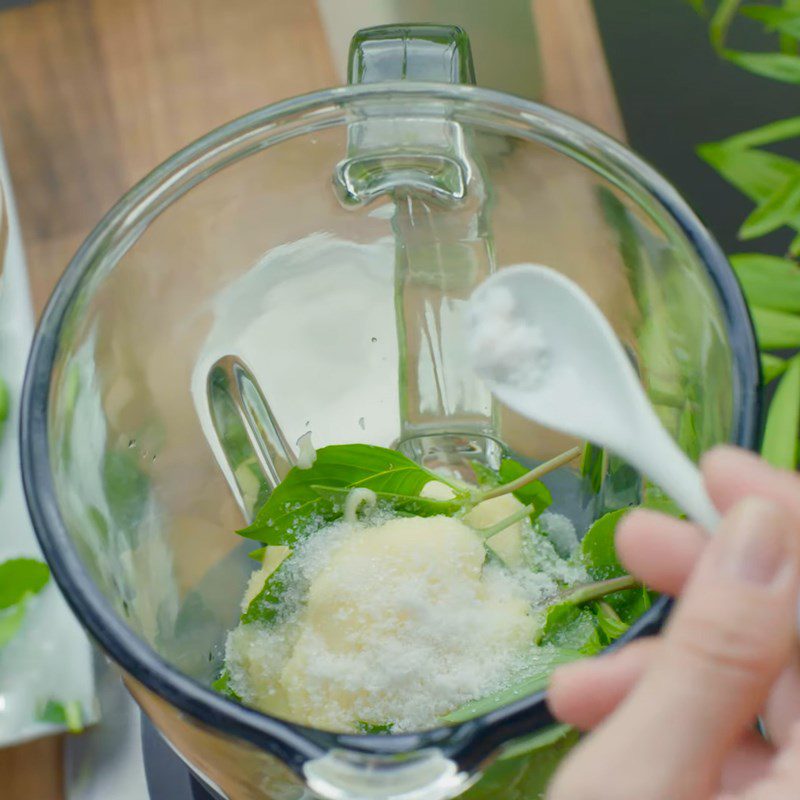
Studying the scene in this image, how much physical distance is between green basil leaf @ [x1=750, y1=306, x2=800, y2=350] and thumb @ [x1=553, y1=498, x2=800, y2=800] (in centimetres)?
26

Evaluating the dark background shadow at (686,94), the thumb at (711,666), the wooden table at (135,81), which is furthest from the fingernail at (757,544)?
the dark background shadow at (686,94)

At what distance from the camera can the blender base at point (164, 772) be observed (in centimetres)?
42

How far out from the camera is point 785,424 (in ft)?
1.47

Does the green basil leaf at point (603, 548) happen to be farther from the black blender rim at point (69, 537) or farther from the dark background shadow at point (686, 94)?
the dark background shadow at point (686, 94)

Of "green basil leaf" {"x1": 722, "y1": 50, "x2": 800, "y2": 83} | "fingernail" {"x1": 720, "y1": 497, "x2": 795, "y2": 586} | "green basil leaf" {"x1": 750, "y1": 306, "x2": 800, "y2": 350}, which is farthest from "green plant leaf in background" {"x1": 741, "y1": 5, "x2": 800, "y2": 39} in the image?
"fingernail" {"x1": 720, "y1": 497, "x2": 795, "y2": 586}

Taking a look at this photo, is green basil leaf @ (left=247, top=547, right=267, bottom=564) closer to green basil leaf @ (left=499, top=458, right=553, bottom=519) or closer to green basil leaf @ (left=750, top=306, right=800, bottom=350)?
green basil leaf @ (left=499, top=458, right=553, bottom=519)

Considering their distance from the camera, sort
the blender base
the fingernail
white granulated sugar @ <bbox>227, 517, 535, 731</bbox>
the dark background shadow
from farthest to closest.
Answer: the dark background shadow < the blender base < white granulated sugar @ <bbox>227, 517, 535, 731</bbox> < the fingernail

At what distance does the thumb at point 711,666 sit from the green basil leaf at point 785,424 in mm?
254

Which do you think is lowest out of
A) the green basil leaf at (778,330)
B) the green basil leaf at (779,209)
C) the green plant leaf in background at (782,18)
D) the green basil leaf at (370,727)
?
the green basil leaf at (370,727)

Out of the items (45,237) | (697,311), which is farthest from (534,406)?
(45,237)

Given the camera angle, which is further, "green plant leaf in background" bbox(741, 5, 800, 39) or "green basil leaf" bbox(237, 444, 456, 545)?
"green plant leaf in background" bbox(741, 5, 800, 39)

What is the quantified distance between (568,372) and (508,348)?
2 cm

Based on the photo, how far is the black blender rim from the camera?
0.81 ft

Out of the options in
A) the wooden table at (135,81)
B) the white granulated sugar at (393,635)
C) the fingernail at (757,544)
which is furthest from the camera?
the wooden table at (135,81)
